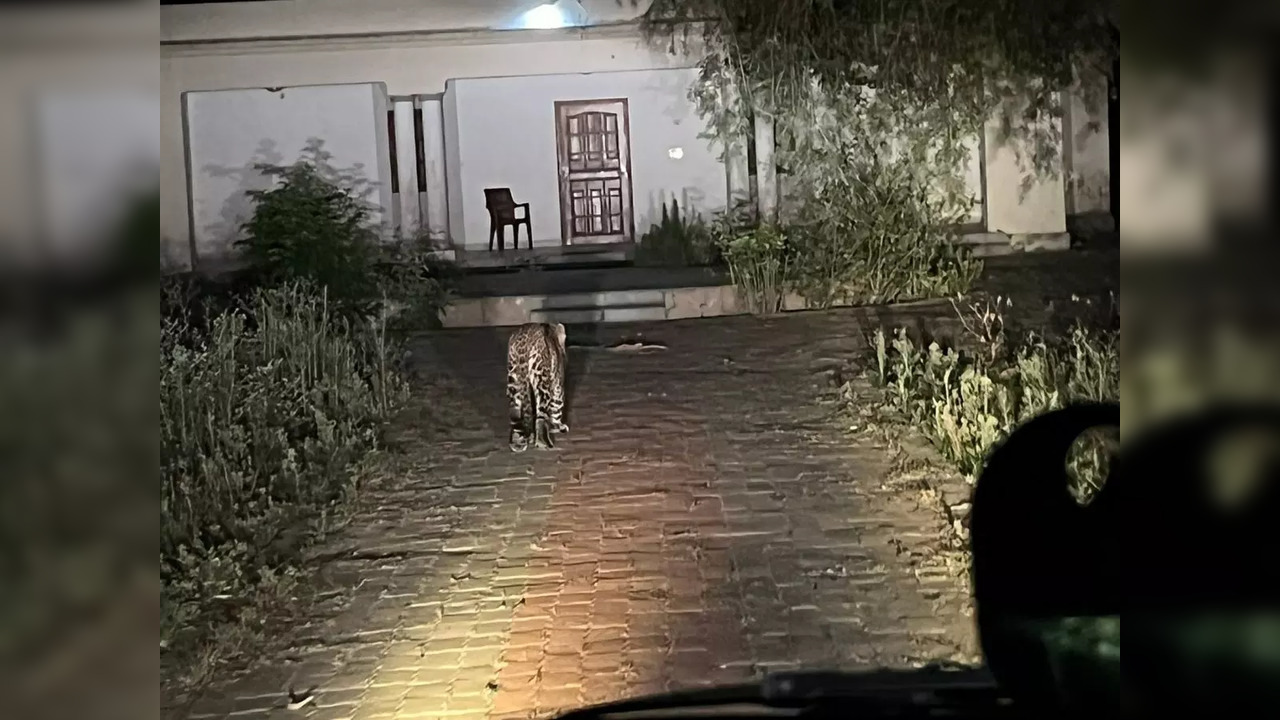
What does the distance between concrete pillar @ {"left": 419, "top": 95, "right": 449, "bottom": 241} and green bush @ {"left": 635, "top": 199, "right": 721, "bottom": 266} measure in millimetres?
2529

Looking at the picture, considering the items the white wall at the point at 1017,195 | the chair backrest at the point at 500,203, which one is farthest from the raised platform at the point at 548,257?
the white wall at the point at 1017,195

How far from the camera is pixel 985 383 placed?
671cm

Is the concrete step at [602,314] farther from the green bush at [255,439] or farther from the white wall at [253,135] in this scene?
the white wall at [253,135]

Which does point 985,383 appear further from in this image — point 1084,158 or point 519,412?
point 1084,158

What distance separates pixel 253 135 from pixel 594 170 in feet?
13.6

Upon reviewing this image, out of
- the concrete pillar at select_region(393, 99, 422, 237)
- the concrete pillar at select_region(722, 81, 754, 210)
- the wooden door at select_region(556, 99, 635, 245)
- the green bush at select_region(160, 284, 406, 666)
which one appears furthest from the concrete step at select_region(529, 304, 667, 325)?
the concrete pillar at select_region(393, 99, 422, 237)

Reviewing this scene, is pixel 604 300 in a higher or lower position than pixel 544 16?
lower

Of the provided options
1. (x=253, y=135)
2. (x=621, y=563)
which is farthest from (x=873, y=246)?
(x=253, y=135)

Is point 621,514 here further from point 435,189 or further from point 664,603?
point 435,189

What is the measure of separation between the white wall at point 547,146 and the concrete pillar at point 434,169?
11cm

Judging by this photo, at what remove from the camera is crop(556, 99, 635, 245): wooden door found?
47.6ft
